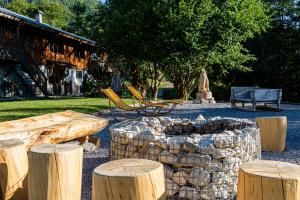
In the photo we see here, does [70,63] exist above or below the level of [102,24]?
below

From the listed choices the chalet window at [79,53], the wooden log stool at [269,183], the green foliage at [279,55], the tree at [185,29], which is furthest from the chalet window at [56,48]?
the wooden log stool at [269,183]

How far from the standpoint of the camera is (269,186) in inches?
90.5

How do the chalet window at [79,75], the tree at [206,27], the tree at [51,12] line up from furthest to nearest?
1. the tree at [51,12]
2. the chalet window at [79,75]
3. the tree at [206,27]

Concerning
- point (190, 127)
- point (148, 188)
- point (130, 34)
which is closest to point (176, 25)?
point (130, 34)

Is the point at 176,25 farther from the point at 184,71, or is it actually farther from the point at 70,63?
the point at 70,63

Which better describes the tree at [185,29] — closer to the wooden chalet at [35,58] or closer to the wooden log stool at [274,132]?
the wooden chalet at [35,58]

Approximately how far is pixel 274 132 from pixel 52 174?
15.2 ft

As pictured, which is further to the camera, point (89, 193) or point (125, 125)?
point (125, 125)

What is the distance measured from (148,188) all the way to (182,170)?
1.67 metres

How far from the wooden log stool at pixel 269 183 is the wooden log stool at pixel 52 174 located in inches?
57.5

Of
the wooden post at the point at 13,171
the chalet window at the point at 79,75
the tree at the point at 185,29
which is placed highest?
the tree at the point at 185,29

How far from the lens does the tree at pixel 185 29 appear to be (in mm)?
16719

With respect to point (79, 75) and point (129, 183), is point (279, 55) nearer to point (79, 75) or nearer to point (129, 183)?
point (79, 75)

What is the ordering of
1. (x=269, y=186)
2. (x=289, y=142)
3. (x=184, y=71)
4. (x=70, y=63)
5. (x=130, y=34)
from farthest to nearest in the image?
1. (x=70, y=63)
2. (x=184, y=71)
3. (x=130, y=34)
4. (x=289, y=142)
5. (x=269, y=186)
